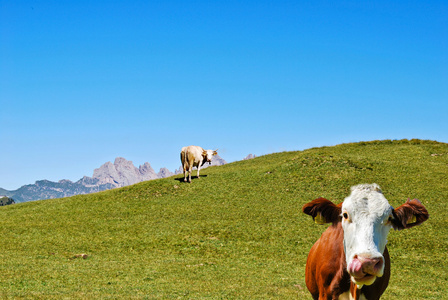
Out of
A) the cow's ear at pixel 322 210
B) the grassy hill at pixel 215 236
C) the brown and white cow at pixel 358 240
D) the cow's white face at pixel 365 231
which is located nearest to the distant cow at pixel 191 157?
the grassy hill at pixel 215 236

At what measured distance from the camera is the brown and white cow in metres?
6.63

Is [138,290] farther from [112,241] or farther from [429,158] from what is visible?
[429,158]

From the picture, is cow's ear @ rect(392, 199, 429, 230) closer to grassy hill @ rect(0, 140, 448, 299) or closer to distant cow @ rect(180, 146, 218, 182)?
grassy hill @ rect(0, 140, 448, 299)

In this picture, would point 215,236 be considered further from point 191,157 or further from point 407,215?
point 407,215

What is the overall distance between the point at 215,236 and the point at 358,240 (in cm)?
2511

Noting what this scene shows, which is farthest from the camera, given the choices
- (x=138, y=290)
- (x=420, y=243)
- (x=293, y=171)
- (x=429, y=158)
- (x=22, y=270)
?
(x=429, y=158)

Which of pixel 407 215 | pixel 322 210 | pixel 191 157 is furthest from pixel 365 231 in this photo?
pixel 191 157

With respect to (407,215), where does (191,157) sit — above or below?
above

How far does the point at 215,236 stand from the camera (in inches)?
1235

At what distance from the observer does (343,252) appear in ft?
26.9

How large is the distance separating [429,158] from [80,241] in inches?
1587

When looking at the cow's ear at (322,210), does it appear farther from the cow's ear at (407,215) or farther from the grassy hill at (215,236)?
the grassy hill at (215,236)

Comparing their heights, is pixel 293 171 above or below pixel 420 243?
above

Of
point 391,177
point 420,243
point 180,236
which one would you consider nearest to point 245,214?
point 180,236
